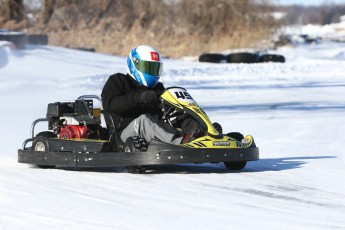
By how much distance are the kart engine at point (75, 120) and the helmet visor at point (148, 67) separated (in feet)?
2.22

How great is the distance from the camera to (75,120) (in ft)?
31.2

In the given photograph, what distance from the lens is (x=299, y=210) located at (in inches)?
257

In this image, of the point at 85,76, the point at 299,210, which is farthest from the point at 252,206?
the point at 85,76

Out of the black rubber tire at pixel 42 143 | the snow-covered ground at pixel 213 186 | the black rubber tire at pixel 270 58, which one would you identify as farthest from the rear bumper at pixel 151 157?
the black rubber tire at pixel 270 58

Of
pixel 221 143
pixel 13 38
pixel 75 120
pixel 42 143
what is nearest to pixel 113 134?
pixel 75 120

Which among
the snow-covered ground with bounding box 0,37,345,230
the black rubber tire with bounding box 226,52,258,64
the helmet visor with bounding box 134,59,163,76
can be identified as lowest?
the snow-covered ground with bounding box 0,37,345,230

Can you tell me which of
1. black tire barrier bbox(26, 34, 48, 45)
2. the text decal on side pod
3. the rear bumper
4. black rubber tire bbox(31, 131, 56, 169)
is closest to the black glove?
the rear bumper

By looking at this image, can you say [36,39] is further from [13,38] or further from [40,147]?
[40,147]

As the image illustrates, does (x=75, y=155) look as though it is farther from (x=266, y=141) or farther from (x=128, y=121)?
(x=266, y=141)

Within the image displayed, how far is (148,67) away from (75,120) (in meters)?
0.97

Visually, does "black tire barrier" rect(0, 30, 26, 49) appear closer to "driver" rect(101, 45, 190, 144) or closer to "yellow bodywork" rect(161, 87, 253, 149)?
"driver" rect(101, 45, 190, 144)

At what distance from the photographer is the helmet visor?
30.2 ft

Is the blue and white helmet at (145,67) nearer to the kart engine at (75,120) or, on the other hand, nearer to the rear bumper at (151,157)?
the kart engine at (75,120)

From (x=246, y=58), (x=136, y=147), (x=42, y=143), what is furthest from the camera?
(x=246, y=58)
